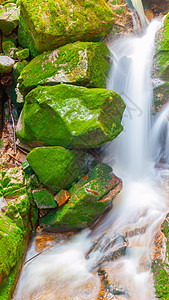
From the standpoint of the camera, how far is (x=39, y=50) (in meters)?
4.53

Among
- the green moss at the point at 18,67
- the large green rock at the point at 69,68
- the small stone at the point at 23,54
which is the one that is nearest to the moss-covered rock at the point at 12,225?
the large green rock at the point at 69,68

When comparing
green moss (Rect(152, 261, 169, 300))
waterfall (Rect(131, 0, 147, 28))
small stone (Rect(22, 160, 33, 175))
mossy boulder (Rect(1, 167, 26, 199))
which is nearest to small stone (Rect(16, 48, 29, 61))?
small stone (Rect(22, 160, 33, 175))

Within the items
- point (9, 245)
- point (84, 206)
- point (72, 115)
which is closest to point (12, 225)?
point (9, 245)

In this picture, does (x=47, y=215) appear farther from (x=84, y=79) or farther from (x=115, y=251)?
(x=84, y=79)

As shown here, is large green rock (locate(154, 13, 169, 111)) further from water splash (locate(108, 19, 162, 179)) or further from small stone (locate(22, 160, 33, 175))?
small stone (locate(22, 160, 33, 175))

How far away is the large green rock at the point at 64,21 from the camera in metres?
4.13

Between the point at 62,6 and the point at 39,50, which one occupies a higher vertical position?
the point at 62,6

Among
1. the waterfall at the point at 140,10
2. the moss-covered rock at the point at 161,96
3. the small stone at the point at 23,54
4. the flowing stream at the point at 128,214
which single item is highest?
the waterfall at the point at 140,10

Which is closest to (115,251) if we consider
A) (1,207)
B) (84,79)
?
(1,207)

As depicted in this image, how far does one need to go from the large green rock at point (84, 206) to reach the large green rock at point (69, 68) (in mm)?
1856

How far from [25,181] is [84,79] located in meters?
2.31

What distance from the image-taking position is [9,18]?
204 inches

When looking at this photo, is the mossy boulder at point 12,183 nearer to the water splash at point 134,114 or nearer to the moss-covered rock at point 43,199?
the moss-covered rock at point 43,199

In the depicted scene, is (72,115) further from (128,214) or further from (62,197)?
(128,214)
